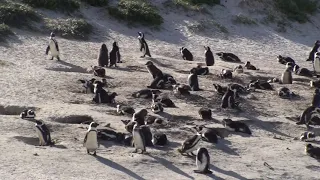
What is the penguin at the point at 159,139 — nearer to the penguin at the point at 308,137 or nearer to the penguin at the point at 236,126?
the penguin at the point at 236,126

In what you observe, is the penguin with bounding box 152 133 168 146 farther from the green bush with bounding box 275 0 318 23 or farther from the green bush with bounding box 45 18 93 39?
the green bush with bounding box 275 0 318 23

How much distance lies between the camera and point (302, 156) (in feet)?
42.5

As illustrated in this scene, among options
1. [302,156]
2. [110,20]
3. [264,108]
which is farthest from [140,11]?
[302,156]

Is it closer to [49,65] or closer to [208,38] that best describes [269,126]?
[49,65]

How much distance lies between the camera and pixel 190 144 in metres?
12.3

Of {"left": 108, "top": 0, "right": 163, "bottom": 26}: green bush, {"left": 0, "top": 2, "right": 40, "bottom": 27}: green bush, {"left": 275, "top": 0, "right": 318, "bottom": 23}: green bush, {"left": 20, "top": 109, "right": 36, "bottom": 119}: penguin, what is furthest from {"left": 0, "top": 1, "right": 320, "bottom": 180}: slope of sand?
{"left": 275, "top": 0, "right": 318, "bottom": 23}: green bush

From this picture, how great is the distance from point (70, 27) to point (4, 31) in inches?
93.0

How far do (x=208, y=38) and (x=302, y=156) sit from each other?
11340 mm

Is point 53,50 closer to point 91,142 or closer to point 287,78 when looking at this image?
point 287,78

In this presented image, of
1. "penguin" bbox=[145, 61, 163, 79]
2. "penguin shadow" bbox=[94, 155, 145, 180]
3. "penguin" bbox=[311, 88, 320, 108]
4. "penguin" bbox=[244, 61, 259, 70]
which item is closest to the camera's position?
"penguin shadow" bbox=[94, 155, 145, 180]

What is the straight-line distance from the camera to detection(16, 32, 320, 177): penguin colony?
12.3m

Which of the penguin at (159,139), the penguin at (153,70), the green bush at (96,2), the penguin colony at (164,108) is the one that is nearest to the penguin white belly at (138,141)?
the penguin colony at (164,108)

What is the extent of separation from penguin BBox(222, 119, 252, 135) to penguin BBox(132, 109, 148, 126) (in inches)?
63.8

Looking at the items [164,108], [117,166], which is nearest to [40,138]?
[117,166]
